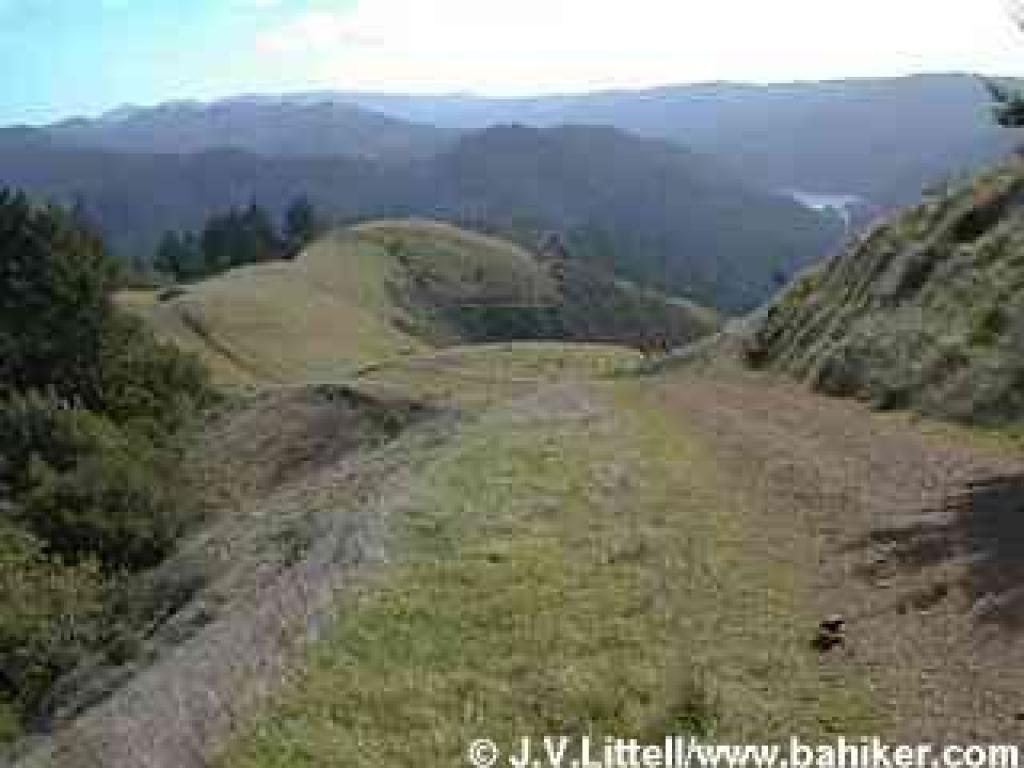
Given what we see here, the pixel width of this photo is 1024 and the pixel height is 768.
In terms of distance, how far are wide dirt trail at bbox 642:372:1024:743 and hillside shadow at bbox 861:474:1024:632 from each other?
0.03m

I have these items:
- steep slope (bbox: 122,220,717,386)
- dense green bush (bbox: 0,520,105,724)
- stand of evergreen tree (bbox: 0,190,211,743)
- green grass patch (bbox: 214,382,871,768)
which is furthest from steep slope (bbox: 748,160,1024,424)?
steep slope (bbox: 122,220,717,386)

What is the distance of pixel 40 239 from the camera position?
Answer: 86375 mm

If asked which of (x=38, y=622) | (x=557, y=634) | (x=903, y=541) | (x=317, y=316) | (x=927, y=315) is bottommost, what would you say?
(x=317, y=316)

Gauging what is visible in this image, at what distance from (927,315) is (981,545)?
17.0 m

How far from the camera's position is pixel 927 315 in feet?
119

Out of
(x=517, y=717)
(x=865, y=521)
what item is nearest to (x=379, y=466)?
(x=865, y=521)

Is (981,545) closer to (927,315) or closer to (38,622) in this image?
(927,315)

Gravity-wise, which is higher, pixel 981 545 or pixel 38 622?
pixel 981 545

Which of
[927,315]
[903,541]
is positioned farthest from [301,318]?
[903,541]

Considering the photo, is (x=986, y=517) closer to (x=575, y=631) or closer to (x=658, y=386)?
(x=575, y=631)

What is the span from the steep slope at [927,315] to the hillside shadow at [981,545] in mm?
5705

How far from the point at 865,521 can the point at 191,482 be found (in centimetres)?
3686

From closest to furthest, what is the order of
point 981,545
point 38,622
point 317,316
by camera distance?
point 981,545 → point 38,622 → point 317,316

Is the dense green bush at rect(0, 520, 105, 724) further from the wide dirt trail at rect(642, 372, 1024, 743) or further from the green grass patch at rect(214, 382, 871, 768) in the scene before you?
the wide dirt trail at rect(642, 372, 1024, 743)
